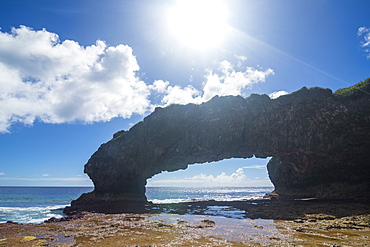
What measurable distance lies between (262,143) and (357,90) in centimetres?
2197

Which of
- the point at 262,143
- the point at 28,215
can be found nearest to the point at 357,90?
the point at 262,143

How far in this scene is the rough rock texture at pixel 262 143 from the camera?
43.1 m

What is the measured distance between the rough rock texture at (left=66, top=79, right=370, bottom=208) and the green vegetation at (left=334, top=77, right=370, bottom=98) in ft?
0.53

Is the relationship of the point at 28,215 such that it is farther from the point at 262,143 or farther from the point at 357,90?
the point at 357,90

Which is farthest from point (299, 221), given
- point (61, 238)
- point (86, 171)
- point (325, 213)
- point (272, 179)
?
point (86, 171)

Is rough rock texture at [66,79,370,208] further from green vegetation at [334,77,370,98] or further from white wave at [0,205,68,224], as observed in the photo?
white wave at [0,205,68,224]

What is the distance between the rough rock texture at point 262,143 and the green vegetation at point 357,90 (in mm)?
161

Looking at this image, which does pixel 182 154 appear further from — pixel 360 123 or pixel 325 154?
pixel 360 123

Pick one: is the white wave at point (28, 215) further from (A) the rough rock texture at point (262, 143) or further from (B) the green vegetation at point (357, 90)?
(B) the green vegetation at point (357, 90)

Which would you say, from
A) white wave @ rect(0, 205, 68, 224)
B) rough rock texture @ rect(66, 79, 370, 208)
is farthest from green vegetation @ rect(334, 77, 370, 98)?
white wave @ rect(0, 205, 68, 224)

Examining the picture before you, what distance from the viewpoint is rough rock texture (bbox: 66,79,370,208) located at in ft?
141

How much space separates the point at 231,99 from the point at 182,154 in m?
19.1

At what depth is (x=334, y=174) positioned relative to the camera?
4738 centimetres

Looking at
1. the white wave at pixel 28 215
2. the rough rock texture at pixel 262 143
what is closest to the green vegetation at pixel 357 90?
the rough rock texture at pixel 262 143
